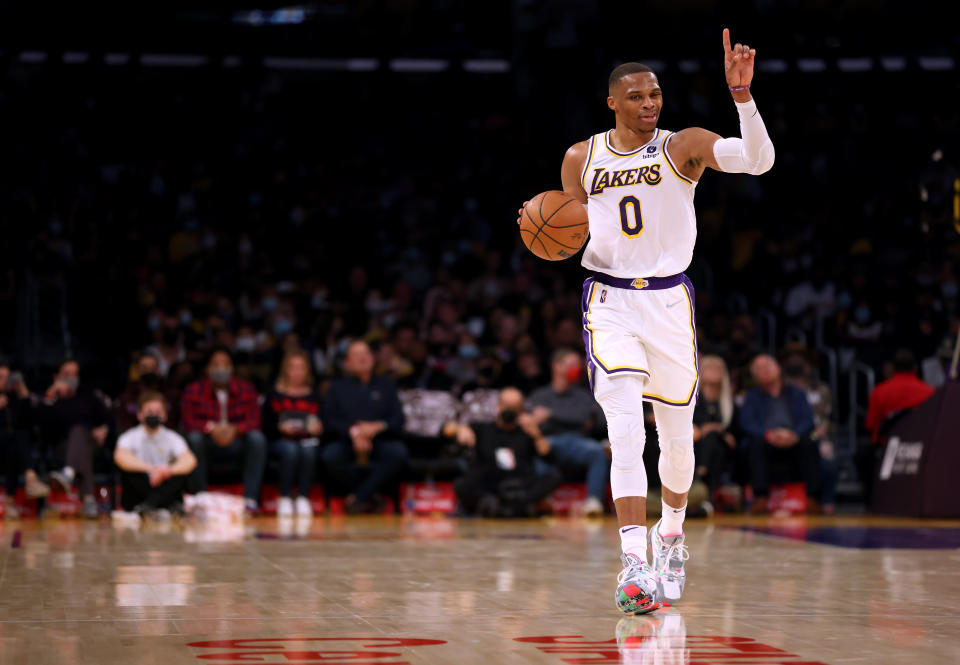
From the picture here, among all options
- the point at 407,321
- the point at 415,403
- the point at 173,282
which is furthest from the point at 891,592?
the point at 173,282

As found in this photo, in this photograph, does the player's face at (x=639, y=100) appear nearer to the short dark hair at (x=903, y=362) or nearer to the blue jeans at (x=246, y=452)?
the blue jeans at (x=246, y=452)

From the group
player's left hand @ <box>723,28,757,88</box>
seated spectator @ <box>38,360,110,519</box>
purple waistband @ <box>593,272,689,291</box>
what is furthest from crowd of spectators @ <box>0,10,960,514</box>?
player's left hand @ <box>723,28,757,88</box>

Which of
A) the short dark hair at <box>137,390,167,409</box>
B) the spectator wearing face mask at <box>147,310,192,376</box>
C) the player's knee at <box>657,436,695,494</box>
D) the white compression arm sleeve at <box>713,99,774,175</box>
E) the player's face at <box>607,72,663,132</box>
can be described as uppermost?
the player's face at <box>607,72,663,132</box>

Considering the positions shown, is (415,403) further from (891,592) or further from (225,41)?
(225,41)

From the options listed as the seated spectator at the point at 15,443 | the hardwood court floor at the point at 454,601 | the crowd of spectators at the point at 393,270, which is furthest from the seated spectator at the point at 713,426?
the seated spectator at the point at 15,443

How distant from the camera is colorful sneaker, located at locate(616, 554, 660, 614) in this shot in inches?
201

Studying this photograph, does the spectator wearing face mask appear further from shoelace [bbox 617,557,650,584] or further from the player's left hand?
the player's left hand

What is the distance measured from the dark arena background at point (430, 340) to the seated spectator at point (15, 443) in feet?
0.12

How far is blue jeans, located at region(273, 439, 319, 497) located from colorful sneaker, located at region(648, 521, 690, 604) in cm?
705

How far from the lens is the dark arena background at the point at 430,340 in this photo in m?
5.48

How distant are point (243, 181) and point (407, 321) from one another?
6761mm

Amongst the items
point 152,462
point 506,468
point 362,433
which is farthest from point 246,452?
point 506,468

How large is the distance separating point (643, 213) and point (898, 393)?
779 centimetres

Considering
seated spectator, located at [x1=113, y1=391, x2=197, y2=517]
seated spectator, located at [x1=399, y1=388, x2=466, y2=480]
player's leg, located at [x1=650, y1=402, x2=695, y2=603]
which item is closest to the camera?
player's leg, located at [x1=650, y1=402, x2=695, y2=603]
